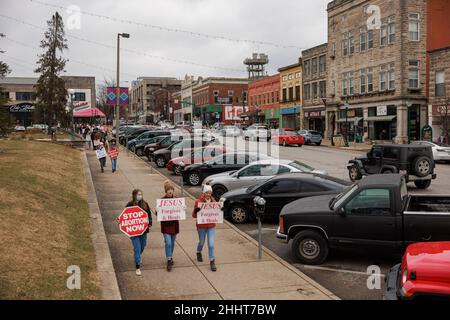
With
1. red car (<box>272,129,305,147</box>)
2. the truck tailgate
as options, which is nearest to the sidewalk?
the truck tailgate

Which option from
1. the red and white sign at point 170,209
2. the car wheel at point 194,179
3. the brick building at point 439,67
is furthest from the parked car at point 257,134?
the red and white sign at point 170,209

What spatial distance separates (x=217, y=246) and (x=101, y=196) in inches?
323

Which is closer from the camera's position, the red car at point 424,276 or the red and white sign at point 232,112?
the red car at point 424,276

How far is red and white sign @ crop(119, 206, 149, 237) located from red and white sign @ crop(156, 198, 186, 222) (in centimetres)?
29

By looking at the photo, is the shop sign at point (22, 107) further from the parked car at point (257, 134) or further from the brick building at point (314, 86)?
the parked car at point (257, 134)

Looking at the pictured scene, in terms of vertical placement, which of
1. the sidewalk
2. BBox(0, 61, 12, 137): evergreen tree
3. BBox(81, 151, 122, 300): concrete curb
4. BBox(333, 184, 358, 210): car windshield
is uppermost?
BBox(0, 61, 12, 137): evergreen tree

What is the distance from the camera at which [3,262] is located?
26.4 feet

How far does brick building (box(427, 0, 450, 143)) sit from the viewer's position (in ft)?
125

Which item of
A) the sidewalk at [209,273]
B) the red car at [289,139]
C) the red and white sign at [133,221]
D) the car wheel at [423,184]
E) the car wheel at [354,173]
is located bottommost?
the sidewalk at [209,273]

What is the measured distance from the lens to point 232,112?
9250 cm

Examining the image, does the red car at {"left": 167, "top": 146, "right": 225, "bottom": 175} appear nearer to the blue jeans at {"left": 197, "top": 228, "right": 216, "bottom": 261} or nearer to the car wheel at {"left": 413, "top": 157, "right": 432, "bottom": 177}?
the car wheel at {"left": 413, "top": 157, "right": 432, "bottom": 177}

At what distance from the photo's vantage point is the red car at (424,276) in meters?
5.82

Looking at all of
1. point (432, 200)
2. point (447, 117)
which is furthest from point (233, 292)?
point (447, 117)

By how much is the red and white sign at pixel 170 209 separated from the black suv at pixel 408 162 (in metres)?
11.7
